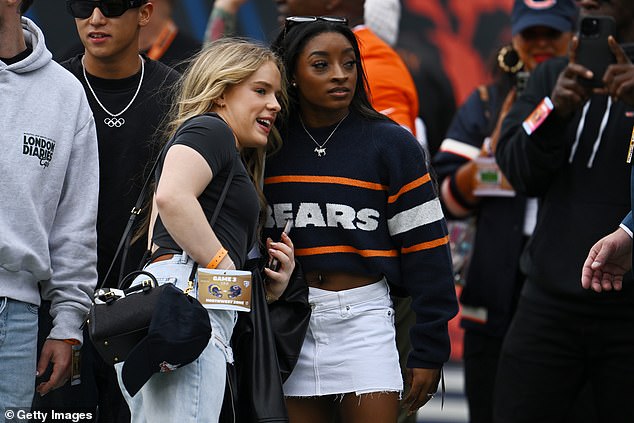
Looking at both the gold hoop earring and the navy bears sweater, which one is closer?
the navy bears sweater

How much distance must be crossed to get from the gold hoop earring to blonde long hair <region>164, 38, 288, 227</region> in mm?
2038

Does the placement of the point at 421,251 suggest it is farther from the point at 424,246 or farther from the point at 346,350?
the point at 346,350

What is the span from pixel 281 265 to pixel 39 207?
2.67ft

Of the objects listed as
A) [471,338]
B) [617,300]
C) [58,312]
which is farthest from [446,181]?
[58,312]

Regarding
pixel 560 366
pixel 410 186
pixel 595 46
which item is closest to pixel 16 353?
pixel 410 186

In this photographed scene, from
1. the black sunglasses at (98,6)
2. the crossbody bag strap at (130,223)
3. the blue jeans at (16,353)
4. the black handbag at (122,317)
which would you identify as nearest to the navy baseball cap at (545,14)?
the black sunglasses at (98,6)

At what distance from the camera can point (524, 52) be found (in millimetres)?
6059

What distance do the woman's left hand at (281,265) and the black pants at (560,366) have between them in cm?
136

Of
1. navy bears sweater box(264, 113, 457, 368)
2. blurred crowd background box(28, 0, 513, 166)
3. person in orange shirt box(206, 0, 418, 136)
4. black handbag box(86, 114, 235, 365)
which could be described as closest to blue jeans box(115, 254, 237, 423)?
black handbag box(86, 114, 235, 365)

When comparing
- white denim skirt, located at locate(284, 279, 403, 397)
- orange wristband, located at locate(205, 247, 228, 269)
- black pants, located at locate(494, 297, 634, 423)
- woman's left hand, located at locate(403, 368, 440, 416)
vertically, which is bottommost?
black pants, located at locate(494, 297, 634, 423)

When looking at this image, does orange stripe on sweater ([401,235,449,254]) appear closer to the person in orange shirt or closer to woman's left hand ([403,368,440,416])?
woman's left hand ([403,368,440,416])

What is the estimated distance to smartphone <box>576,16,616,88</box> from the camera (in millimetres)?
4809

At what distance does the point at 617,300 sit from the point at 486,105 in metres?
1.62

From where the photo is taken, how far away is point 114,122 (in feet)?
14.6
